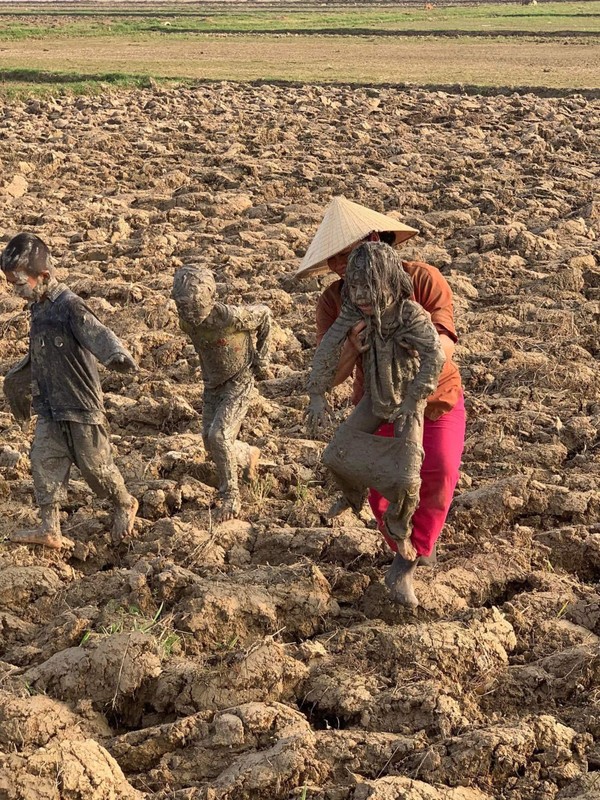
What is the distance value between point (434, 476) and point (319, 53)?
1004 inches

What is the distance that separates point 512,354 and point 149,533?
2872 millimetres

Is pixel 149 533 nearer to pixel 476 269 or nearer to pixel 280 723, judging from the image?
pixel 280 723

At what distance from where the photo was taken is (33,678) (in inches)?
149

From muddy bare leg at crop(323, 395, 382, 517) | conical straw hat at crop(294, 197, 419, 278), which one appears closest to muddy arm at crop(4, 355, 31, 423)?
conical straw hat at crop(294, 197, 419, 278)

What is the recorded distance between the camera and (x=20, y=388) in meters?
4.83

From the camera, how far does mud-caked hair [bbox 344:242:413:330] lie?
146 inches

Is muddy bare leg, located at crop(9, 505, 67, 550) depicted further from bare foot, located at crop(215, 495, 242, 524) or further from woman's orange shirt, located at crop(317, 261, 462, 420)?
woman's orange shirt, located at crop(317, 261, 462, 420)

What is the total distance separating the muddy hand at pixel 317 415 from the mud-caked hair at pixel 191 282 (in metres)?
0.94

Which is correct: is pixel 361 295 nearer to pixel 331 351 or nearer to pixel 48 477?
pixel 331 351

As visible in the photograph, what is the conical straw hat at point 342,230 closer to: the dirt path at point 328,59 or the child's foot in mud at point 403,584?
the child's foot in mud at point 403,584

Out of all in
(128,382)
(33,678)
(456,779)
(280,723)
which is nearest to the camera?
(456,779)

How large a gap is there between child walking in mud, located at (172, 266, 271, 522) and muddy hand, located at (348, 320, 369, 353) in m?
1.00

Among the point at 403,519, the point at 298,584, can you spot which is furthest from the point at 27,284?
the point at 403,519

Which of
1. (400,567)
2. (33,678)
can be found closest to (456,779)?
(400,567)
